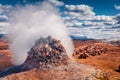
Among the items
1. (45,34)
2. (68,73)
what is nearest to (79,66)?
(68,73)

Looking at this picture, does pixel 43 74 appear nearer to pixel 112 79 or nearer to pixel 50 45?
pixel 50 45

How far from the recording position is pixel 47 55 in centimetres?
8600

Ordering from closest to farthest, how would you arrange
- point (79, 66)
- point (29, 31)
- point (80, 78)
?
point (80, 78) → point (79, 66) → point (29, 31)

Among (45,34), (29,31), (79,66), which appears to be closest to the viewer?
(79,66)

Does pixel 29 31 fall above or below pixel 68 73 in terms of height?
above

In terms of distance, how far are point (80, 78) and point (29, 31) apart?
1869 inches

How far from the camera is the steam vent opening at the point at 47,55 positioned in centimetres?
8438

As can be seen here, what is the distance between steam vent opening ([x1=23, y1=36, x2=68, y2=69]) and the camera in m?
84.4

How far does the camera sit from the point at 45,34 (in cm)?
9975

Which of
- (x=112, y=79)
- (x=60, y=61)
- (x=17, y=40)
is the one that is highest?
(x=17, y=40)

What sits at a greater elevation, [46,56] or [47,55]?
[47,55]

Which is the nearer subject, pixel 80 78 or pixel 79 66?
pixel 80 78

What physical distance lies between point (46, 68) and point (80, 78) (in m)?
11.1

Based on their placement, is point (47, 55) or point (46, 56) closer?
point (46, 56)
